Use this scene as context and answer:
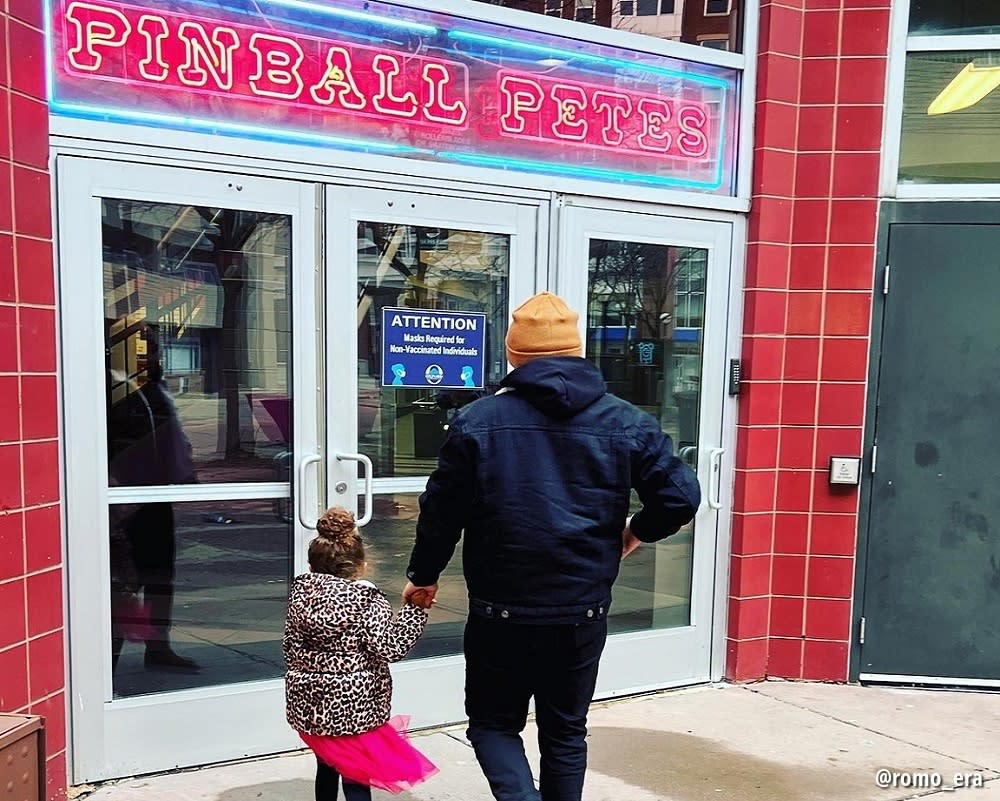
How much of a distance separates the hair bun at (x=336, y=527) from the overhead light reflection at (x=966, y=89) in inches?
143

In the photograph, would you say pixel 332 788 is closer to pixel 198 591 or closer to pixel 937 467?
pixel 198 591

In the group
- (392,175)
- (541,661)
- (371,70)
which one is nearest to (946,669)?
(541,661)

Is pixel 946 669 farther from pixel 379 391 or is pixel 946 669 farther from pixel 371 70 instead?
pixel 371 70

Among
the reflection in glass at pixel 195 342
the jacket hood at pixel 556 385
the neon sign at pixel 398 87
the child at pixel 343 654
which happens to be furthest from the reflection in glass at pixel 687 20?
the child at pixel 343 654

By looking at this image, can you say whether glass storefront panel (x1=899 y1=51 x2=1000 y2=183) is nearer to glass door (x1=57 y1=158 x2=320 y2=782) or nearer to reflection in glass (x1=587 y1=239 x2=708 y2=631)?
reflection in glass (x1=587 y1=239 x2=708 y2=631)

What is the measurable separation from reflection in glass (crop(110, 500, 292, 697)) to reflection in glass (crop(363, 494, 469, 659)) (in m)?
0.41

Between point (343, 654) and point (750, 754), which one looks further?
point (750, 754)

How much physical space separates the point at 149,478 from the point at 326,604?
114cm

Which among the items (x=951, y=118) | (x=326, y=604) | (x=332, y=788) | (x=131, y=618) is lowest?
(x=332, y=788)

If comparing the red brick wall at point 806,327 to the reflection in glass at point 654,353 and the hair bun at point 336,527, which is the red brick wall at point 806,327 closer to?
the reflection in glass at point 654,353

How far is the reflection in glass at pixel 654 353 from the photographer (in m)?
4.32

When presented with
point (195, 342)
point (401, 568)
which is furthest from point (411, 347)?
point (401, 568)

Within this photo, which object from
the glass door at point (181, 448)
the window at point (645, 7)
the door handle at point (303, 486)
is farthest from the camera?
the window at point (645, 7)

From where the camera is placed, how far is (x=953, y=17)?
14.6 feet
